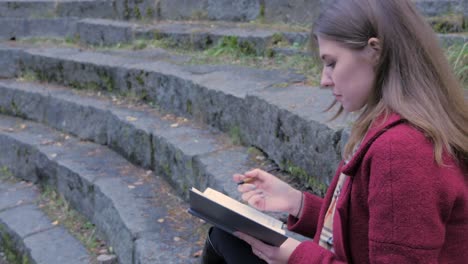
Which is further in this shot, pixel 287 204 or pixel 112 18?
pixel 112 18

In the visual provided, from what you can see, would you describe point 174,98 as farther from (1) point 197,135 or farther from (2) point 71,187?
(2) point 71,187

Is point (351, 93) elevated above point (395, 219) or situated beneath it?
elevated above

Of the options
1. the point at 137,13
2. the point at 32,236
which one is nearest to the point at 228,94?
the point at 32,236

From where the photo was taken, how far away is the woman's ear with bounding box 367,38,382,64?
4.70 ft

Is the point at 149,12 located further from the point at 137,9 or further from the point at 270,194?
the point at 270,194

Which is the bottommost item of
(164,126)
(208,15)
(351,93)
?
(164,126)

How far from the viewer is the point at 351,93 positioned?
1.51 metres

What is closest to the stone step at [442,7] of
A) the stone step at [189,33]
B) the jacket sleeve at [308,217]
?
the stone step at [189,33]

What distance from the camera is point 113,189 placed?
3.52 meters

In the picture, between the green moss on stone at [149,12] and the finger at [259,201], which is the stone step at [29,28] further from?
the finger at [259,201]

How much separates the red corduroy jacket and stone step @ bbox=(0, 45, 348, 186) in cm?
97

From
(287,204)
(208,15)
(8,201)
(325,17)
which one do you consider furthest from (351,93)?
(208,15)

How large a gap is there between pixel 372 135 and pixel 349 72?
190mm

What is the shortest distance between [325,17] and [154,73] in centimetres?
294
